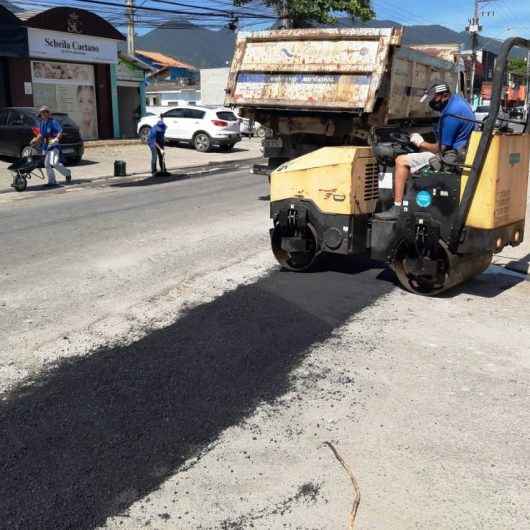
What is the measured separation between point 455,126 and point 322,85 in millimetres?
5408

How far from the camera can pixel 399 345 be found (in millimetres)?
4910

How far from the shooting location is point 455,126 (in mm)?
5664

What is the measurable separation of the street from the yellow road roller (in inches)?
14.6

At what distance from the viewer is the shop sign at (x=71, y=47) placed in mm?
24000

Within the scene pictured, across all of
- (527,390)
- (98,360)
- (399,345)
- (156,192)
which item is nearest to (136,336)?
(98,360)

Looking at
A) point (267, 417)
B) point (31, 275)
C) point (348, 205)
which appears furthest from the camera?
point (31, 275)

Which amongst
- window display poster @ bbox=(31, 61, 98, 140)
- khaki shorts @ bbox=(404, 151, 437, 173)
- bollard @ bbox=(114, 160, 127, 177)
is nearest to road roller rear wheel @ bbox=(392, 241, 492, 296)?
khaki shorts @ bbox=(404, 151, 437, 173)

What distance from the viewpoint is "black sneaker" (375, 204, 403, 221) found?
591cm

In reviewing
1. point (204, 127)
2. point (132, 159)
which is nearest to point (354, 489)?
point (132, 159)

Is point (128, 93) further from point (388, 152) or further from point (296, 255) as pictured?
point (388, 152)

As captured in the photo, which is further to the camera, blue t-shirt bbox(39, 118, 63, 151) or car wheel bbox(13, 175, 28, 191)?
blue t-shirt bbox(39, 118, 63, 151)

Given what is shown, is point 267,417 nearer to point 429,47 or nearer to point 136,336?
point 136,336

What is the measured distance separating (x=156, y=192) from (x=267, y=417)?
35.5 ft

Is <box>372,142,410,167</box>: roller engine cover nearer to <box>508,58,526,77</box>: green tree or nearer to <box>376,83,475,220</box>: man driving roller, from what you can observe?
<box>376,83,475,220</box>: man driving roller
